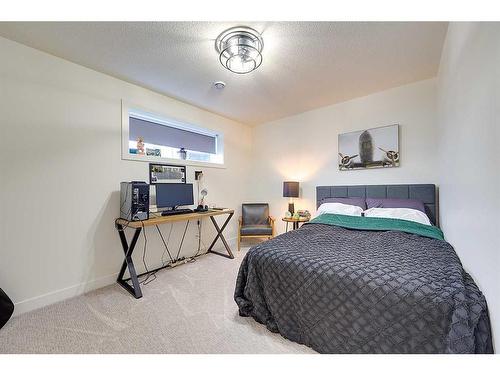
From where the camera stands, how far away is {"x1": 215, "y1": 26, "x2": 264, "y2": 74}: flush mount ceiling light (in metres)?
1.71

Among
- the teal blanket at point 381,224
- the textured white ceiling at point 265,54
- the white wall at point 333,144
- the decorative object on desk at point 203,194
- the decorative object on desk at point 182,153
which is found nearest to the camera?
the textured white ceiling at point 265,54

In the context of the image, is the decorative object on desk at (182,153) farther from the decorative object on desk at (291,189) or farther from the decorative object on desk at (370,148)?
the decorative object on desk at (370,148)

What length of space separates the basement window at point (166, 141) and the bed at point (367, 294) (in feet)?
6.70

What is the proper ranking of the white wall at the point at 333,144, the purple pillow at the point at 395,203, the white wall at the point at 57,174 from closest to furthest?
the white wall at the point at 57,174 → the purple pillow at the point at 395,203 → the white wall at the point at 333,144

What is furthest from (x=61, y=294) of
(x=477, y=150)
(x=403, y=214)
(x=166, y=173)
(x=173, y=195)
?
(x=403, y=214)

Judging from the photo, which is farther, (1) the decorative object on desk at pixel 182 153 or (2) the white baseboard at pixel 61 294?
(1) the decorative object on desk at pixel 182 153

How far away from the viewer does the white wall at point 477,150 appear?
0.90 metres

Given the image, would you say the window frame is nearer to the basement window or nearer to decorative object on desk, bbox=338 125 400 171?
the basement window

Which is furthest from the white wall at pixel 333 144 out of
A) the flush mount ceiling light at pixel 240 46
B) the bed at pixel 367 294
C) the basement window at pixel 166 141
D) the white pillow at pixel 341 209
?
the flush mount ceiling light at pixel 240 46

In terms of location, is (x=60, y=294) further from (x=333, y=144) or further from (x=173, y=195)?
(x=333, y=144)

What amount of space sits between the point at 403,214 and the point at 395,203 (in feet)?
0.89

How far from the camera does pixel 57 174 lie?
2045mm

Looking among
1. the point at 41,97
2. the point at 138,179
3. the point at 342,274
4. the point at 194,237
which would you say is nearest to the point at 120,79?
the point at 41,97
